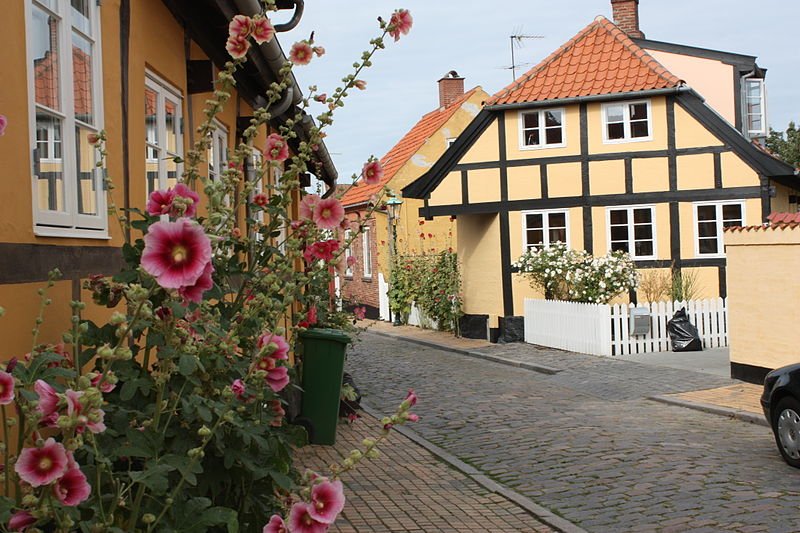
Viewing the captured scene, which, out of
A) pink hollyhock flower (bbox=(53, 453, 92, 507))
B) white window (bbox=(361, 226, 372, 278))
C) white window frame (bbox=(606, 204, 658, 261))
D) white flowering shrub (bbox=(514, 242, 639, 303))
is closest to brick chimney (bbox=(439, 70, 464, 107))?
white window (bbox=(361, 226, 372, 278))

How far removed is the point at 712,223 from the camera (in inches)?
874

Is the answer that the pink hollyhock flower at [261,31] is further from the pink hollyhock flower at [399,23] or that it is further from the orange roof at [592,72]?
the orange roof at [592,72]

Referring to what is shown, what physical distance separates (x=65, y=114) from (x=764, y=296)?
Result: 38.1 feet

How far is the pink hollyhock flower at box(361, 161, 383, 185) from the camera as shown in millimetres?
4777

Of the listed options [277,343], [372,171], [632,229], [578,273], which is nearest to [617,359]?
[578,273]

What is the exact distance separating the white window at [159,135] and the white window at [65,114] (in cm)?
118

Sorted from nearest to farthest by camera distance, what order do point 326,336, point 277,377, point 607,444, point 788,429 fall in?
point 277,377 < point 788,429 < point 326,336 < point 607,444

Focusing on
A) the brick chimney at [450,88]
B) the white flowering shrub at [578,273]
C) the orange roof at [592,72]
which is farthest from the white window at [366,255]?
the white flowering shrub at [578,273]

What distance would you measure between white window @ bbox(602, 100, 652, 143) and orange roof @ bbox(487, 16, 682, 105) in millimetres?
515

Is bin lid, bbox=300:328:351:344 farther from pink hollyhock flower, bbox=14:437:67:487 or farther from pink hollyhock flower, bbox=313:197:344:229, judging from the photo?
pink hollyhock flower, bbox=14:437:67:487

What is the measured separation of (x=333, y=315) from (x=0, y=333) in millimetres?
8967

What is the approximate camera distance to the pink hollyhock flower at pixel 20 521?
2.52 meters

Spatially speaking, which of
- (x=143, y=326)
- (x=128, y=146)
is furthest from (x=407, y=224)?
(x=143, y=326)

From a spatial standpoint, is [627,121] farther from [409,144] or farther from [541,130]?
[409,144]
